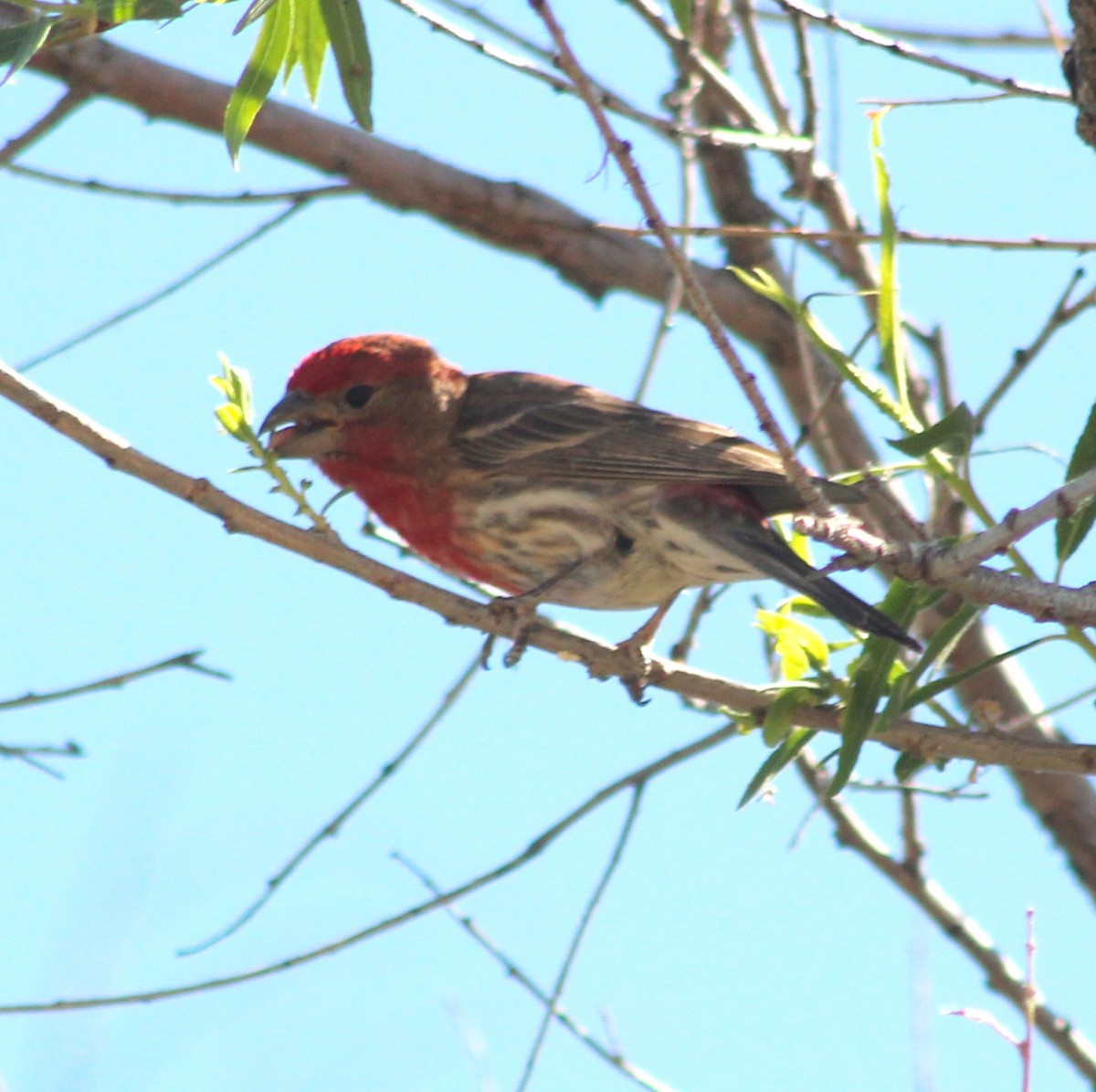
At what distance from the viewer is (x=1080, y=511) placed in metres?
3.97

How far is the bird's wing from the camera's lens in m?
5.51

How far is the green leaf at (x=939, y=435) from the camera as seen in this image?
370 centimetres

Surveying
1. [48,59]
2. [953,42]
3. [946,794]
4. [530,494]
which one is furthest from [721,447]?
[48,59]

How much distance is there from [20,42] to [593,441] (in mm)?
3020

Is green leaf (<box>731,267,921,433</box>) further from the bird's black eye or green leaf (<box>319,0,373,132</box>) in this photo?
the bird's black eye

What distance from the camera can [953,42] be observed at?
21.5ft

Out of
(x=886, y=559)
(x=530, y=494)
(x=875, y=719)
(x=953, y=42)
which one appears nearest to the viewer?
(x=886, y=559)

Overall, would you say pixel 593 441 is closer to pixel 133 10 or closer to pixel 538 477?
pixel 538 477

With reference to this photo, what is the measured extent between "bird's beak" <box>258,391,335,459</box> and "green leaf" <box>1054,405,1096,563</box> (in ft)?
10.0

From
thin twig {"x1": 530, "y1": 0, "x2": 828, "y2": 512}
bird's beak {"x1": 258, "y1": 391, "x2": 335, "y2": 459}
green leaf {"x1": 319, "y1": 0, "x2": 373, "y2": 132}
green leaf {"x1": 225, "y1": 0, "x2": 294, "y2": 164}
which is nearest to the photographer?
thin twig {"x1": 530, "y1": 0, "x2": 828, "y2": 512}

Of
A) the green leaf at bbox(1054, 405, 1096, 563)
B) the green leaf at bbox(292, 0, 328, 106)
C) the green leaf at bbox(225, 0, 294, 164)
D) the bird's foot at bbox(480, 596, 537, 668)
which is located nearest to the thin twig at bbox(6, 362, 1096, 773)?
the green leaf at bbox(1054, 405, 1096, 563)

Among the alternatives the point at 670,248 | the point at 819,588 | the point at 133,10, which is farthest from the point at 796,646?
the point at 133,10

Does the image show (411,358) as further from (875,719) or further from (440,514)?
(875,719)

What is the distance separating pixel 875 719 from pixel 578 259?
3.23m
